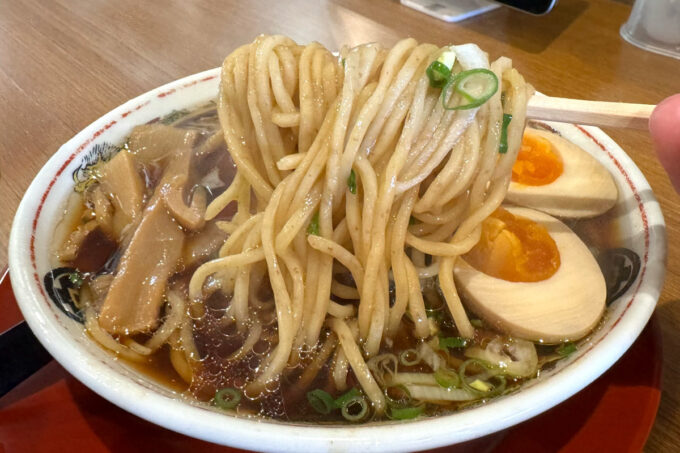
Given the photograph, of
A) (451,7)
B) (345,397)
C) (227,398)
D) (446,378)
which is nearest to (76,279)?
(227,398)

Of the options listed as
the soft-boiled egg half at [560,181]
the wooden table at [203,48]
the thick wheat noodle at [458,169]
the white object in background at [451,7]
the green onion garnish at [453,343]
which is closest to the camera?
the thick wheat noodle at [458,169]

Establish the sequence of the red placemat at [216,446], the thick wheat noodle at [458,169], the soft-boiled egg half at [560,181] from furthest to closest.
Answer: the soft-boiled egg half at [560,181]
the thick wheat noodle at [458,169]
the red placemat at [216,446]

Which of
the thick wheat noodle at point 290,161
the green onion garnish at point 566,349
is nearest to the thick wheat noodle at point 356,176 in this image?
the thick wheat noodle at point 290,161

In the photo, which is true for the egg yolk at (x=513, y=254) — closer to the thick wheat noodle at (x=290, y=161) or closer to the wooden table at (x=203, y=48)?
the thick wheat noodle at (x=290, y=161)

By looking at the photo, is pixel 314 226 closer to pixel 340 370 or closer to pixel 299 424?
pixel 340 370

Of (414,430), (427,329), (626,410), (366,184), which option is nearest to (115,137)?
(366,184)

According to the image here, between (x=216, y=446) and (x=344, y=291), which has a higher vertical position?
(x=344, y=291)
